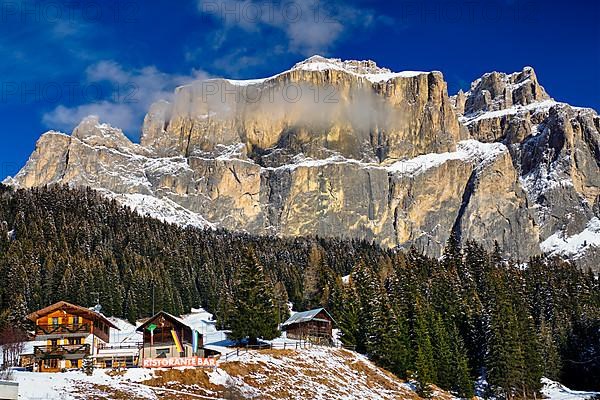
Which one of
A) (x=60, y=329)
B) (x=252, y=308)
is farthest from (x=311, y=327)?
(x=60, y=329)

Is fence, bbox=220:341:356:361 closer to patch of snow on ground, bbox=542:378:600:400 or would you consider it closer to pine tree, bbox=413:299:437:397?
pine tree, bbox=413:299:437:397

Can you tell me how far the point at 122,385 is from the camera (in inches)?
1986

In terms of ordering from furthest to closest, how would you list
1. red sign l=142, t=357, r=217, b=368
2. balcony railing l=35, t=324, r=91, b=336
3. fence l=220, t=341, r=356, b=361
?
balcony railing l=35, t=324, r=91, b=336 < fence l=220, t=341, r=356, b=361 < red sign l=142, t=357, r=217, b=368

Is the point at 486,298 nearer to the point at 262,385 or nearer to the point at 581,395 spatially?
the point at 581,395

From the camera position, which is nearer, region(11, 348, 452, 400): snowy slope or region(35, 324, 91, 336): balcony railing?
region(11, 348, 452, 400): snowy slope

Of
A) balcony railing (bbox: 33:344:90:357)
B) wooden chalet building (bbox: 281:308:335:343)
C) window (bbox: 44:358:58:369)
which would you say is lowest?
window (bbox: 44:358:58:369)

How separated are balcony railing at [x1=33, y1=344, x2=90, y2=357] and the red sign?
939cm

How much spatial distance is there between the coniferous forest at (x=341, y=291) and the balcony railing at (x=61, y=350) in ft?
59.8

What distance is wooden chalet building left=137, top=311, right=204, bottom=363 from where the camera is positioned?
215 feet

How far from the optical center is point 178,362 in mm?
56469

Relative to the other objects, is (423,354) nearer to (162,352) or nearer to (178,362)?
(162,352)

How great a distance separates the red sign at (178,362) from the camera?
5566 centimetres

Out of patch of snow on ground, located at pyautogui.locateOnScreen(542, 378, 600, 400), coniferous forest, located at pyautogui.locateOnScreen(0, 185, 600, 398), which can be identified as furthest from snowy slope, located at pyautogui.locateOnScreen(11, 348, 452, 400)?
patch of snow on ground, located at pyautogui.locateOnScreen(542, 378, 600, 400)

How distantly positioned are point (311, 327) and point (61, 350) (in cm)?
3511
